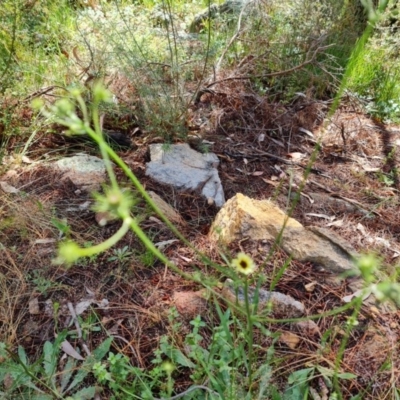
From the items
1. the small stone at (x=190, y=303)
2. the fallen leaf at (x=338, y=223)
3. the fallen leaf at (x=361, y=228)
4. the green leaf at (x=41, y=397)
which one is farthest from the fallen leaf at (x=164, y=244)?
the fallen leaf at (x=361, y=228)

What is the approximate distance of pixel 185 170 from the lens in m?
2.53

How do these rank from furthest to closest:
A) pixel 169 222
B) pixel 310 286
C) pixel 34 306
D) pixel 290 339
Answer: pixel 310 286
pixel 34 306
pixel 290 339
pixel 169 222

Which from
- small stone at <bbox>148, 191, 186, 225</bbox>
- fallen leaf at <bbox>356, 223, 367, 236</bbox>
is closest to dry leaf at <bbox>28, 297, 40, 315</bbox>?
small stone at <bbox>148, 191, 186, 225</bbox>

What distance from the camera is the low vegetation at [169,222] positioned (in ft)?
4.67

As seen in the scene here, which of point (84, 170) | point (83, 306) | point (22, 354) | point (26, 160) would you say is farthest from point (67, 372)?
point (26, 160)

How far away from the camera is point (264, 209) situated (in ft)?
7.04

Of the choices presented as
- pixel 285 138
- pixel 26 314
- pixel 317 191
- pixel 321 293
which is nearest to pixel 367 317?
pixel 321 293

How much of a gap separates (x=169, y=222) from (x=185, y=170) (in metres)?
1.63

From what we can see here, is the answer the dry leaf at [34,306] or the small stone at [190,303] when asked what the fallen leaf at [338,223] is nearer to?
the small stone at [190,303]

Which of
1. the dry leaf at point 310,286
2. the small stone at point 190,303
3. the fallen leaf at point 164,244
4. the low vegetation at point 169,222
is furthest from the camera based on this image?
the fallen leaf at point 164,244

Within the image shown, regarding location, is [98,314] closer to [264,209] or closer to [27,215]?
[27,215]

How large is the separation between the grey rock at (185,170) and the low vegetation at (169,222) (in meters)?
0.10

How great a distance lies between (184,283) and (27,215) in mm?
925

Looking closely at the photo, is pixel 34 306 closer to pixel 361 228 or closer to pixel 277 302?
pixel 277 302
